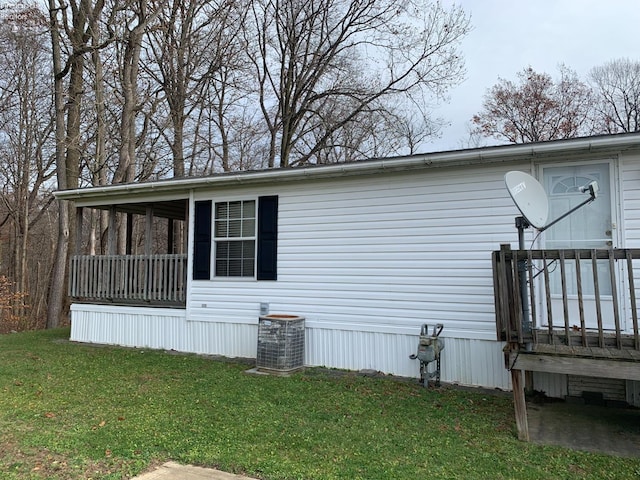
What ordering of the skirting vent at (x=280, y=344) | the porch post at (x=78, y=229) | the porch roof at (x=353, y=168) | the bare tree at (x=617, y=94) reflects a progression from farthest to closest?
1. the bare tree at (x=617, y=94)
2. the porch post at (x=78, y=229)
3. the skirting vent at (x=280, y=344)
4. the porch roof at (x=353, y=168)

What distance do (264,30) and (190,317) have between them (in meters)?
13.9

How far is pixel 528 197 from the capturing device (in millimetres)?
4328

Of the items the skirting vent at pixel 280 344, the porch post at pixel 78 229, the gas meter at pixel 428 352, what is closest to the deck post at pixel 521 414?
the gas meter at pixel 428 352

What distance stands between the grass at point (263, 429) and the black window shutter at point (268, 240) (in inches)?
60.4

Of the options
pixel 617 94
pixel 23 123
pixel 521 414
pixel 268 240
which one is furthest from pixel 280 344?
pixel 617 94

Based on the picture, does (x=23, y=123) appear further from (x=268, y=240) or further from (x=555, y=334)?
(x=555, y=334)

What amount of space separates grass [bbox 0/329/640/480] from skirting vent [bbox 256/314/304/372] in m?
0.33

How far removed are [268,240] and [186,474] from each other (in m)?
4.19

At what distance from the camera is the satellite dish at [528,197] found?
4.20 m

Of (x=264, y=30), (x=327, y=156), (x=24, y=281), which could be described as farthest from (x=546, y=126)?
(x=24, y=281)

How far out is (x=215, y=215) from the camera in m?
Answer: 7.53

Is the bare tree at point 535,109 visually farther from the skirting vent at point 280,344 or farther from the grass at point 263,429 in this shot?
the grass at point 263,429

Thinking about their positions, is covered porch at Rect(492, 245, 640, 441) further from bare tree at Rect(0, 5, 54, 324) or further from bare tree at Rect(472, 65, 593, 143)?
bare tree at Rect(472, 65, 593, 143)

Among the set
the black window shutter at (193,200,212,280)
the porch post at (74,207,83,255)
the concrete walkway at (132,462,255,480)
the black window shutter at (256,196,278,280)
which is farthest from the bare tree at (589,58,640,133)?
the concrete walkway at (132,462,255,480)
